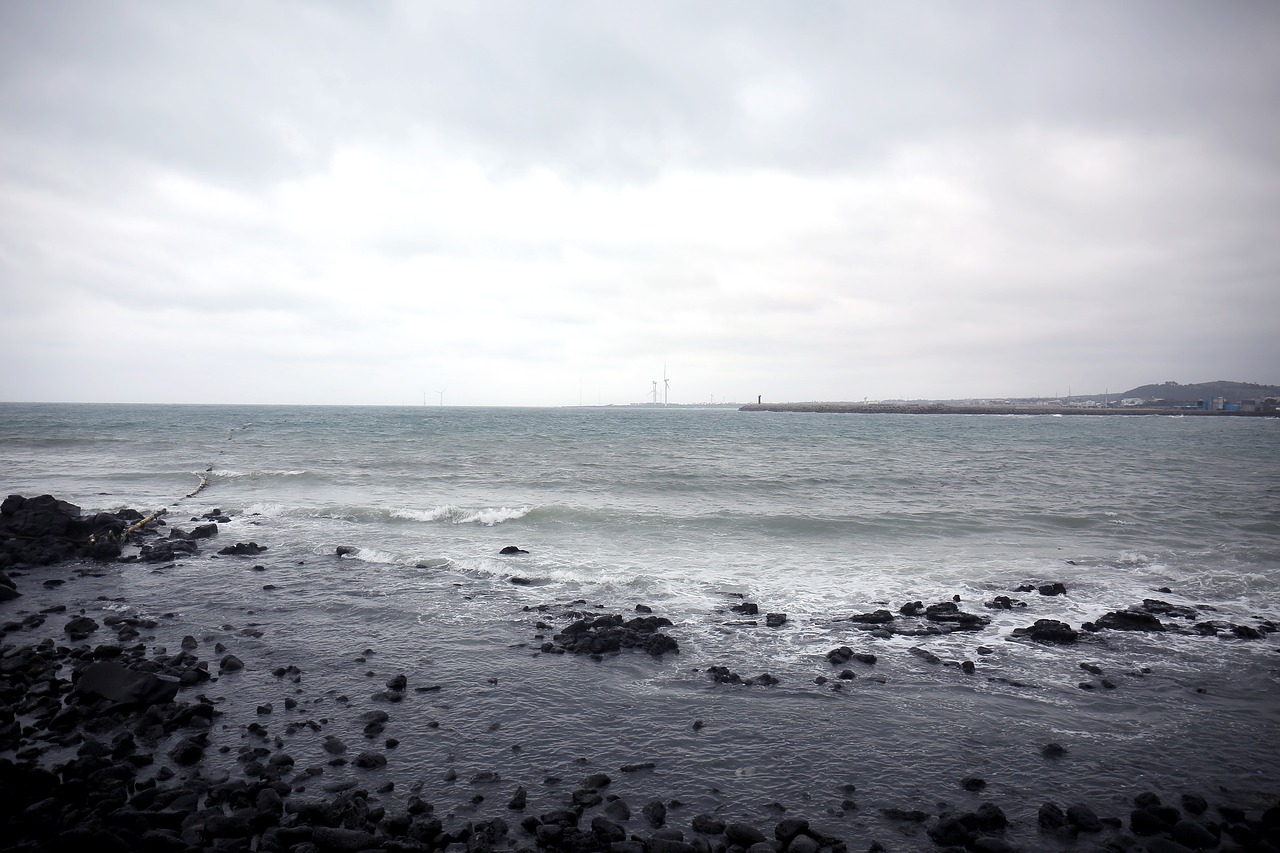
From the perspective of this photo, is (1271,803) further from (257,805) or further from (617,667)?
(257,805)

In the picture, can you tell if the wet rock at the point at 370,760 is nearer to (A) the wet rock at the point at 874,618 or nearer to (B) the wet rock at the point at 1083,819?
(B) the wet rock at the point at 1083,819

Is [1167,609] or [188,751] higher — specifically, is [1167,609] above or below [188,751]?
below

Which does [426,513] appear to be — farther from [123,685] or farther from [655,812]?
[655,812]

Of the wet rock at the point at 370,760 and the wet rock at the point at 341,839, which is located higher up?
the wet rock at the point at 341,839

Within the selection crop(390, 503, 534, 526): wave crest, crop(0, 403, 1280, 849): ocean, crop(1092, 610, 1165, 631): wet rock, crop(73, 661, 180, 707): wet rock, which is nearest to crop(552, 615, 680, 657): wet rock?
crop(0, 403, 1280, 849): ocean

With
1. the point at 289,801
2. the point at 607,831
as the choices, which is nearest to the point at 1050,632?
the point at 607,831

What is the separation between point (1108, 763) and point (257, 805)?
10.2m

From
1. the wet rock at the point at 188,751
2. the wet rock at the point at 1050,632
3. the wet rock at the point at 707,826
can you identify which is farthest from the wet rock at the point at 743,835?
the wet rock at the point at 1050,632

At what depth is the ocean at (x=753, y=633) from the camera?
7.54 meters

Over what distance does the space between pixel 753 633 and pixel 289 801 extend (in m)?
8.14

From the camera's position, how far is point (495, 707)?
9008mm

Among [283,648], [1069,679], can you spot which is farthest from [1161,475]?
[283,648]

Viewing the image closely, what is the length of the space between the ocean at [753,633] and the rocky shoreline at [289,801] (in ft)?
0.68

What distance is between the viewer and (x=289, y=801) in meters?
6.73
